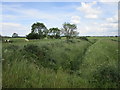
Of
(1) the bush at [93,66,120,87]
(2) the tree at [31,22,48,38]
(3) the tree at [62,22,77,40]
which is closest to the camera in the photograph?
(1) the bush at [93,66,120,87]

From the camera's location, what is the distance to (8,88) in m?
4.42

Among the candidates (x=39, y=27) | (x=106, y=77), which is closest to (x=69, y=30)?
(x=39, y=27)

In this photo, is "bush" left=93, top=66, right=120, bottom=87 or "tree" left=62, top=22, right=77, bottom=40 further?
"tree" left=62, top=22, right=77, bottom=40

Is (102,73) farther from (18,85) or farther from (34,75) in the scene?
(18,85)

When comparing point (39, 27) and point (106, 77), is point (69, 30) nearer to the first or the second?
point (39, 27)

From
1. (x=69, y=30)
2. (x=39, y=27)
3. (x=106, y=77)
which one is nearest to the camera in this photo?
(x=106, y=77)

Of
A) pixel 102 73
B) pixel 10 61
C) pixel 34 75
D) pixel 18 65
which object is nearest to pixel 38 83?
pixel 34 75

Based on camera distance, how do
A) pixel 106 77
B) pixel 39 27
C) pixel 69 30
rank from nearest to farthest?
pixel 106 77
pixel 39 27
pixel 69 30

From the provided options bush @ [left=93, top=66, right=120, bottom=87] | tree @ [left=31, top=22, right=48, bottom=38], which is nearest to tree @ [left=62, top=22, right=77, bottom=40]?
tree @ [left=31, top=22, right=48, bottom=38]

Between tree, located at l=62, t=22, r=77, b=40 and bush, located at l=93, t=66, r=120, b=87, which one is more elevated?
tree, located at l=62, t=22, r=77, b=40

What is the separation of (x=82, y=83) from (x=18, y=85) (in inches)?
76.7

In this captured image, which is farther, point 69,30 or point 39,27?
point 69,30

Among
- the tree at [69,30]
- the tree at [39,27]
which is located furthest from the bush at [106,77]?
the tree at [69,30]

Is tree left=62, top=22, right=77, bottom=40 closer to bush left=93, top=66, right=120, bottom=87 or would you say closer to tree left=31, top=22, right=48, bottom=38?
tree left=31, top=22, right=48, bottom=38
